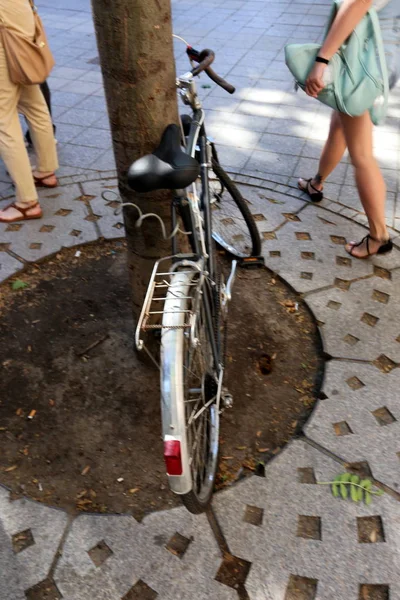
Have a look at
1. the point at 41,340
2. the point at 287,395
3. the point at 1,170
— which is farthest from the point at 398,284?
the point at 1,170

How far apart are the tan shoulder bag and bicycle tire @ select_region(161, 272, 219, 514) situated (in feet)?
7.73

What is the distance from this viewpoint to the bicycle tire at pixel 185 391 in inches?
65.6

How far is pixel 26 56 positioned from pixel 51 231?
1173 mm

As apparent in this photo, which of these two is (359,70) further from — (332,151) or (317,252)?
(317,252)

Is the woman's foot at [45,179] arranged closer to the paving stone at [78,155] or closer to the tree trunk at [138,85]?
the paving stone at [78,155]

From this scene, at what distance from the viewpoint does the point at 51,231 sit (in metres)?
3.80

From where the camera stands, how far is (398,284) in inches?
132

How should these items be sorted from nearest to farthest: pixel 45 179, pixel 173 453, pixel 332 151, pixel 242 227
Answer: pixel 173 453, pixel 242 227, pixel 332 151, pixel 45 179

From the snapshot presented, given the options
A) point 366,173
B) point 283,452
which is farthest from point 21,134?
point 283,452

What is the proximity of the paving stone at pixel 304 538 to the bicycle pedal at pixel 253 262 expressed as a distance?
4.82 feet

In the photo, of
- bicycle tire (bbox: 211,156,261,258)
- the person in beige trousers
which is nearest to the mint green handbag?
bicycle tire (bbox: 211,156,261,258)

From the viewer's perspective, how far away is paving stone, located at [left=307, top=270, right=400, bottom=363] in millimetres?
2910

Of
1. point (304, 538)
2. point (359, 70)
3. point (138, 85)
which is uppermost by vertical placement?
point (138, 85)

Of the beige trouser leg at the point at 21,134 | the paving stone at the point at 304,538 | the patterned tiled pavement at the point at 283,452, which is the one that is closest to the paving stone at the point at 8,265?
the patterned tiled pavement at the point at 283,452
